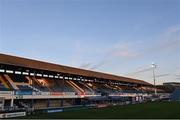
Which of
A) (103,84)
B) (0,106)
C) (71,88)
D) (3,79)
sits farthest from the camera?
(103,84)

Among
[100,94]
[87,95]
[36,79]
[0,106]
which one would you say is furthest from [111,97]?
[0,106]

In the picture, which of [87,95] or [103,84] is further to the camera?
[103,84]

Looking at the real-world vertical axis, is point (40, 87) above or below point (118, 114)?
above

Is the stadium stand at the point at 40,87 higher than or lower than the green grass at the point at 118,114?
higher

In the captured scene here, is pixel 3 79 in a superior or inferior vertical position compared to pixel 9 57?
inferior

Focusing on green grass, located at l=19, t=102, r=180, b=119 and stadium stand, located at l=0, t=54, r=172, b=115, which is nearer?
Answer: green grass, located at l=19, t=102, r=180, b=119

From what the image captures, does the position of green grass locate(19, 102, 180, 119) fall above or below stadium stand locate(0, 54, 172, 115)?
below

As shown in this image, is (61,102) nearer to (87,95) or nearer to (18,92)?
(87,95)

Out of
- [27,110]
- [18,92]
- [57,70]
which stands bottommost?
[27,110]

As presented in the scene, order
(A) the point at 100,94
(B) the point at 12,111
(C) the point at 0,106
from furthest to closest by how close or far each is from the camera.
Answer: (A) the point at 100,94
(C) the point at 0,106
(B) the point at 12,111

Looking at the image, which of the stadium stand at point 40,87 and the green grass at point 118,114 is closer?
the green grass at point 118,114

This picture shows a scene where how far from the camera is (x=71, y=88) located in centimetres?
6128

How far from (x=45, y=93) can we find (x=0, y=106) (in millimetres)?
11870

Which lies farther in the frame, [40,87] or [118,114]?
[40,87]
